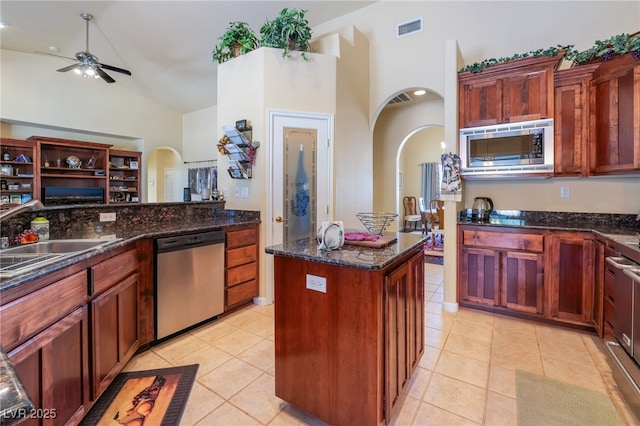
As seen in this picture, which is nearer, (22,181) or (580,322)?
(580,322)

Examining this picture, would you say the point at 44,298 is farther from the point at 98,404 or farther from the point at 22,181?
the point at 22,181

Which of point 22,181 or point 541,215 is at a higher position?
point 22,181

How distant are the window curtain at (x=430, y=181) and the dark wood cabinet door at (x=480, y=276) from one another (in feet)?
21.2

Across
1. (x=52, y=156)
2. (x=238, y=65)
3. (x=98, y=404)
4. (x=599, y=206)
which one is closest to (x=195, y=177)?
(x=52, y=156)

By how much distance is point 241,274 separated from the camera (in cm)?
308

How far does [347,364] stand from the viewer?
1443 millimetres

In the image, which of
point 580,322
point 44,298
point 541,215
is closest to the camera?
point 44,298

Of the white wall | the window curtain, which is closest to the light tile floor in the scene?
the white wall

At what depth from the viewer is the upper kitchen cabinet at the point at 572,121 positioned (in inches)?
107

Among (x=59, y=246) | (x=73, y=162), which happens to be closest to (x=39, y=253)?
(x=59, y=246)

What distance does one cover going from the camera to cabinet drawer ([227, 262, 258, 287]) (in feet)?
9.71

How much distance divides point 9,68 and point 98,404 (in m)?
6.49

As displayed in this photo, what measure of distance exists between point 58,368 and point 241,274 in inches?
69.0

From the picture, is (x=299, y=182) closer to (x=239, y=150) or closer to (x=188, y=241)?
(x=239, y=150)
